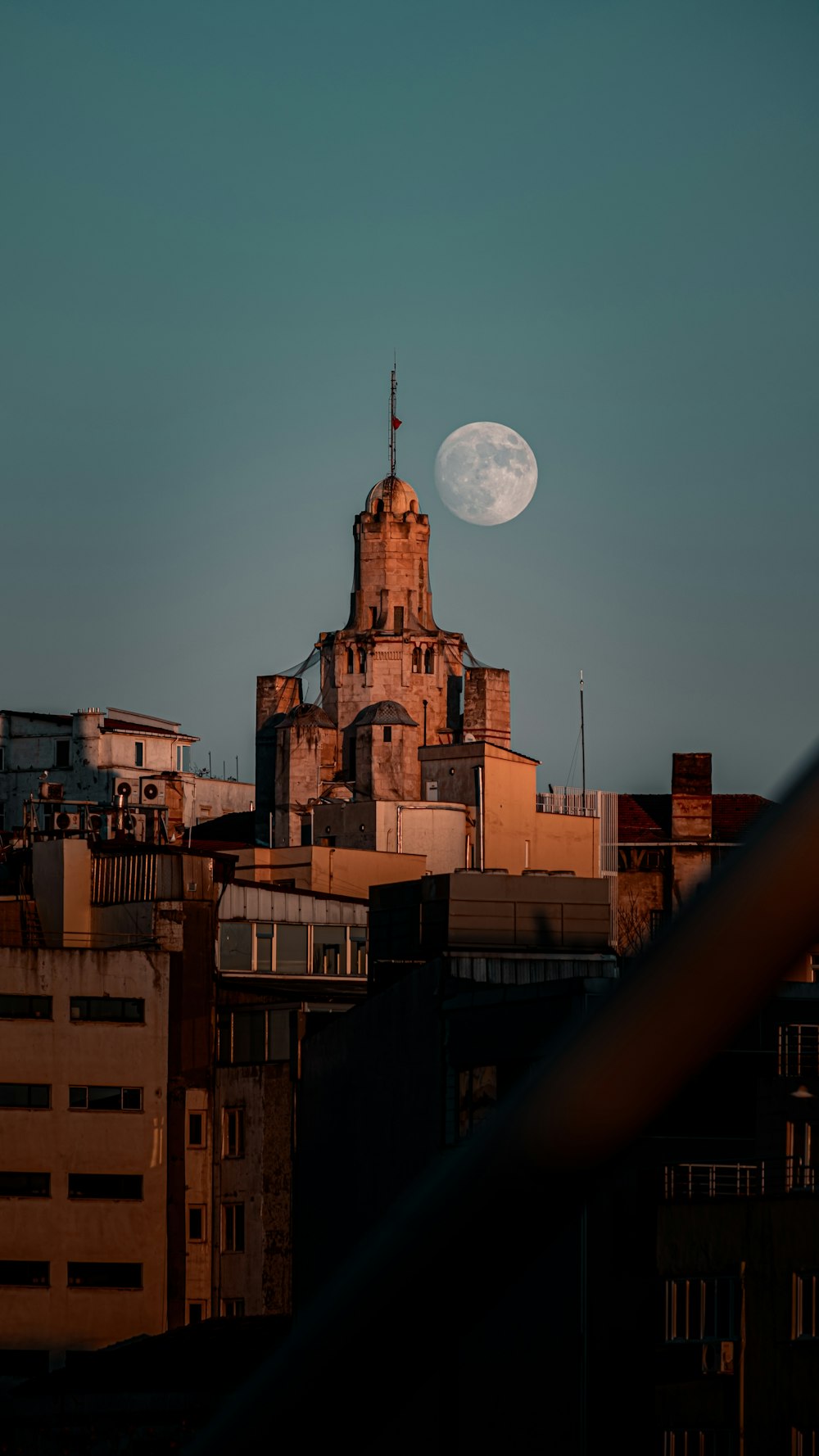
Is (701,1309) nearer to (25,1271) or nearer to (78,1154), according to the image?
(78,1154)

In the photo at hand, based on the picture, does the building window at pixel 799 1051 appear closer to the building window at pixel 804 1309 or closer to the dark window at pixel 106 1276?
the building window at pixel 804 1309

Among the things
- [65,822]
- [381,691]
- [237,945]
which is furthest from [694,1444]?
[381,691]

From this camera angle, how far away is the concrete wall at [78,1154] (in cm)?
4153

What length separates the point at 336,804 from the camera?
75.2 metres

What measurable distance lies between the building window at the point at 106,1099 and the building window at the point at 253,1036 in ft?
7.50

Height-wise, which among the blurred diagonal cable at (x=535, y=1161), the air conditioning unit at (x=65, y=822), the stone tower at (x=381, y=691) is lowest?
the air conditioning unit at (x=65, y=822)

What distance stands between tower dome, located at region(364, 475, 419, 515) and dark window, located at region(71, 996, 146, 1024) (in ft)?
207

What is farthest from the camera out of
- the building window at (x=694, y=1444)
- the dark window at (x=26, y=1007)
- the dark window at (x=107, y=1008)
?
the dark window at (x=107, y=1008)

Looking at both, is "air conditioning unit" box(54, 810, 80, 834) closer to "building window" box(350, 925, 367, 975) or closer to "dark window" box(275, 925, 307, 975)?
"dark window" box(275, 925, 307, 975)

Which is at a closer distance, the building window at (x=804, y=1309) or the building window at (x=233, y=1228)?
the building window at (x=804, y=1309)

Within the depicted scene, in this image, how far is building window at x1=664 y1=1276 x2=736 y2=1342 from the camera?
23062 millimetres

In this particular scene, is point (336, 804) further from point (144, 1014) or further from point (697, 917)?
point (697, 917)

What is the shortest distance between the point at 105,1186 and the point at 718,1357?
70.5 ft

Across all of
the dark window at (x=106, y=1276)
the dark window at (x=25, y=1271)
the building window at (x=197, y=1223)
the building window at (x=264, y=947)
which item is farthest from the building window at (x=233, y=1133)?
the dark window at (x=25, y=1271)
